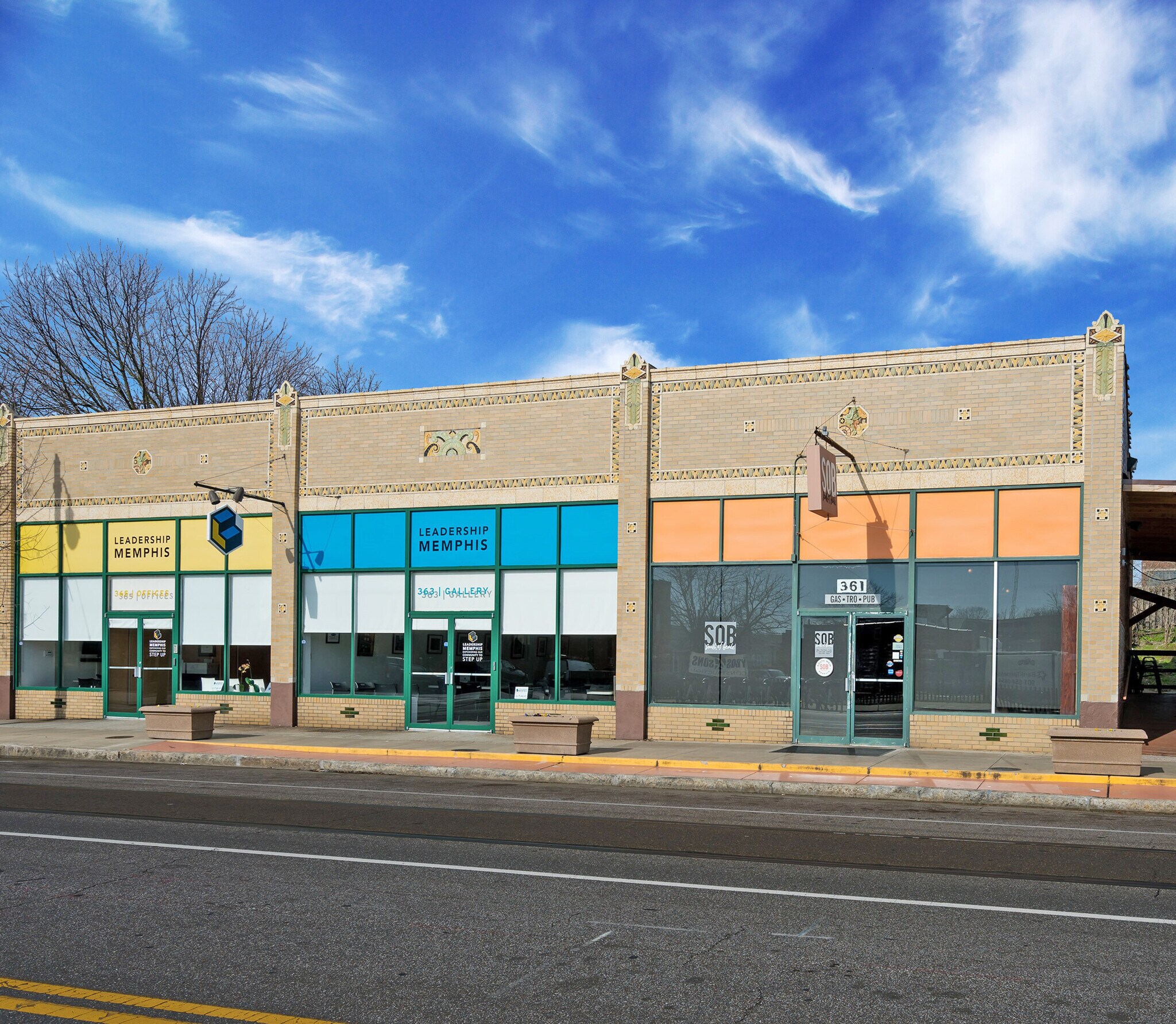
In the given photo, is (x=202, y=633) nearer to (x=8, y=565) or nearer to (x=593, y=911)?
(x=8, y=565)

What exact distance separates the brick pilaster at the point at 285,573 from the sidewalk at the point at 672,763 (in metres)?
0.66

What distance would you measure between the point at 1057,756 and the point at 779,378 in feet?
25.1

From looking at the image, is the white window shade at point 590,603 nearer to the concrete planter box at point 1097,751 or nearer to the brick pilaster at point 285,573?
the brick pilaster at point 285,573

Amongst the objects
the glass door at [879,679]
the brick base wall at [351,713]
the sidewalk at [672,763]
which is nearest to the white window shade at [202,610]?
the sidewalk at [672,763]

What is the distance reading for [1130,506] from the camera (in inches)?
760

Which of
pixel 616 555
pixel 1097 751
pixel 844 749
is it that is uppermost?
pixel 616 555

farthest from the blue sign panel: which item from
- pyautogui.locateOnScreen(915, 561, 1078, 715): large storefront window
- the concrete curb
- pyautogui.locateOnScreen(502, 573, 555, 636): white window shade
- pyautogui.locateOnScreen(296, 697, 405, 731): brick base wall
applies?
pyautogui.locateOnScreen(915, 561, 1078, 715): large storefront window

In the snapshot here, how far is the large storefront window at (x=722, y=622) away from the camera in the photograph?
19078 mm

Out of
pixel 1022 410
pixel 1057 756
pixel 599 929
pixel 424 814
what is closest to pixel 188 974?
pixel 599 929

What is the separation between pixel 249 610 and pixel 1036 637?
15.0 m

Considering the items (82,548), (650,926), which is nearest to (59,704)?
(82,548)

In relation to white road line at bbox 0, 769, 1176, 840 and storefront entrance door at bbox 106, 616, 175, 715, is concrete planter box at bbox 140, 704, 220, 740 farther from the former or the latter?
white road line at bbox 0, 769, 1176, 840

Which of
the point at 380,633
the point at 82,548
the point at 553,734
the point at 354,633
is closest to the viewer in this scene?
the point at 553,734

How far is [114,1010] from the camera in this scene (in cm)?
557
